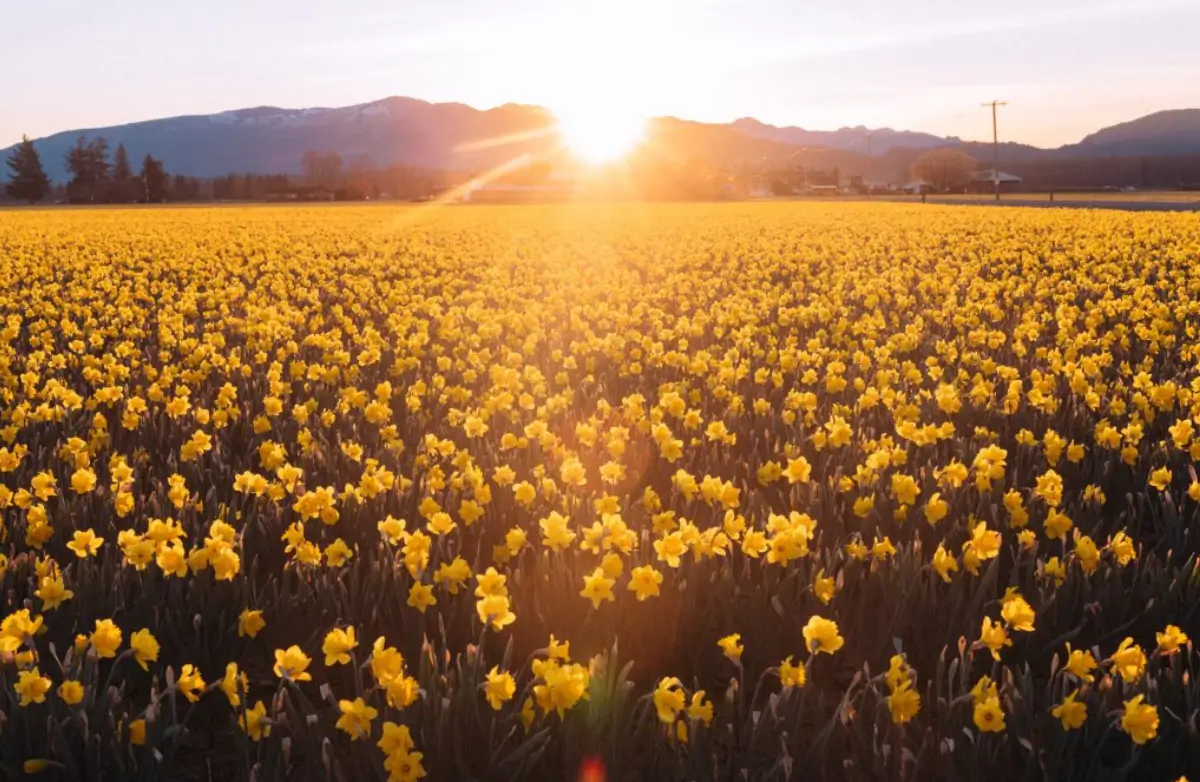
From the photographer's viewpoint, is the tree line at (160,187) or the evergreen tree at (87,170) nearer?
the tree line at (160,187)

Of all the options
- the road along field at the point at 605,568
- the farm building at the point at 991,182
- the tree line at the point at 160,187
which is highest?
the tree line at the point at 160,187

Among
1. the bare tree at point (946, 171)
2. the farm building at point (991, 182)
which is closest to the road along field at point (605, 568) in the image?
the bare tree at point (946, 171)

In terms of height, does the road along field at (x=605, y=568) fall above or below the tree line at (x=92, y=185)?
below

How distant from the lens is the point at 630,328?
11.0 m

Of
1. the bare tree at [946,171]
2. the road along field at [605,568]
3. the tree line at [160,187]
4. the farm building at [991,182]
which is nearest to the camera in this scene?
the road along field at [605,568]

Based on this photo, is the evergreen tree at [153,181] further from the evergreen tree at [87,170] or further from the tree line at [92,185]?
the evergreen tree at [87,170]

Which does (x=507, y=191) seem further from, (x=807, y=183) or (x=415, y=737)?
(x=415, y=737)

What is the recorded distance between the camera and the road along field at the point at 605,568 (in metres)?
2.89

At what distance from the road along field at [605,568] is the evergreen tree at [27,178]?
119 metres

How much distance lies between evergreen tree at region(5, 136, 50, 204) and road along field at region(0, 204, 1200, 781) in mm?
118794

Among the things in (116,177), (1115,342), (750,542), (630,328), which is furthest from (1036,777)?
(116,177)

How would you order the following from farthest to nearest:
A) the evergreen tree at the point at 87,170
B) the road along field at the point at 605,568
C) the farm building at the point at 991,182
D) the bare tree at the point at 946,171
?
1. the evergreen tree at the point at 87,170
2. the bare tree at the point at 946,171
3. the farm building at the point at 991,182
4. the road along field at the point at 605,568

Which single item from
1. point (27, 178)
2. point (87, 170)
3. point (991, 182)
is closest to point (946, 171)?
point (991, 182)

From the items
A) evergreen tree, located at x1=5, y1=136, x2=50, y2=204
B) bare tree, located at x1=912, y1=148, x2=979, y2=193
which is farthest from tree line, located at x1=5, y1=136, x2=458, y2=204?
bare tree, located at x1=912, y1=148, x2=979, y2=193
